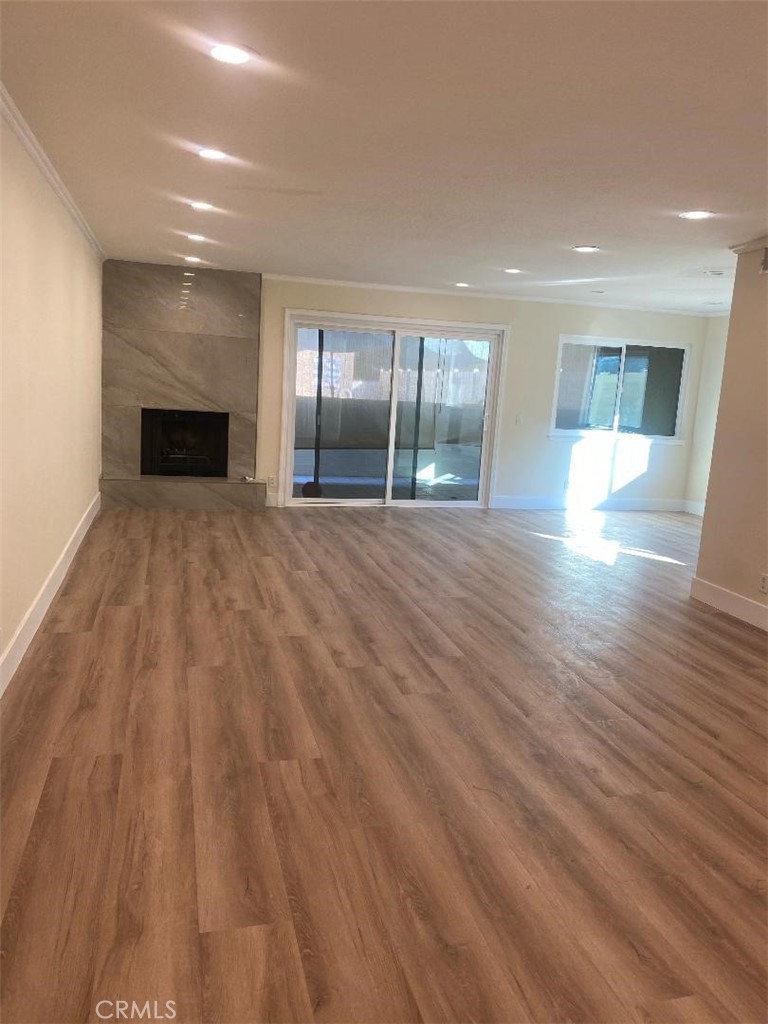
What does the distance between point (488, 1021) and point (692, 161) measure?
3.19 meters

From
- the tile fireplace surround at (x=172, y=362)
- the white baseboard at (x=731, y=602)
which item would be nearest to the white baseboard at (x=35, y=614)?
the tile fireplace surround at (x=172, y=362)

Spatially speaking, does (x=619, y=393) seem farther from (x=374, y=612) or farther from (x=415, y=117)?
(x=415, y=117)

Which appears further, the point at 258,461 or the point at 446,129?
the point at 258,461

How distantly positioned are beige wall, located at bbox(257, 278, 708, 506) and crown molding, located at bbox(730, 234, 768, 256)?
3.58 m

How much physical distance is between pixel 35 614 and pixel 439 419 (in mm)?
5430

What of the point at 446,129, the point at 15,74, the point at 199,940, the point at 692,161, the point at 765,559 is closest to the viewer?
the point at 199,940

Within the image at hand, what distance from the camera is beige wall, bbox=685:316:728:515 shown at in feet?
28.6

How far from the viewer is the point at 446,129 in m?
2.90

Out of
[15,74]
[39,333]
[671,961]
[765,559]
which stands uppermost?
[15,74]

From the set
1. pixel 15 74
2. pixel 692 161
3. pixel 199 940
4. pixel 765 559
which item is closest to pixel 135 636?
pixel 199 940

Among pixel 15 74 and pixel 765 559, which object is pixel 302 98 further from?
pixel 765 559

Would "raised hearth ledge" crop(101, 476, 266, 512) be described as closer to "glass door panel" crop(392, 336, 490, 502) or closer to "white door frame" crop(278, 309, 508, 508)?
"white door frame" crop(278, 309, 508, 508)

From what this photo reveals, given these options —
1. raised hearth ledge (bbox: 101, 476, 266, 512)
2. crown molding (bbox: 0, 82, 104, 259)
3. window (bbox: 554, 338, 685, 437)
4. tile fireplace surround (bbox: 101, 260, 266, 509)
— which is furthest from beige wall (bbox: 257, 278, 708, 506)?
crown molding (bbox: 0, 82, 104, 259)

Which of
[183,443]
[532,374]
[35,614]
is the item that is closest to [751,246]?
[532,374]
